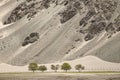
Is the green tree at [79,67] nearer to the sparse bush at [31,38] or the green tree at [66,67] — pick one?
the green tree at [66,67]

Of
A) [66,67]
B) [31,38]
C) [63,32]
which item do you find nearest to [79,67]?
[66,67]

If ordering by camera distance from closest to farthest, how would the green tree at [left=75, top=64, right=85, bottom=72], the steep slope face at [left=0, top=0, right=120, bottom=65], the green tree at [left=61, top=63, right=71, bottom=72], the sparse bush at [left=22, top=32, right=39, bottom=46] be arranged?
the green tree at [left=61, top=63, right=71, bottom=72] → the green tree at [left=75, top=64, right=85, bottom=72] → the steep slope face at [left=0, top=0, right=120, bottom=65] → the sparse bush at [left=22, top=32, right=39, bottom=46]

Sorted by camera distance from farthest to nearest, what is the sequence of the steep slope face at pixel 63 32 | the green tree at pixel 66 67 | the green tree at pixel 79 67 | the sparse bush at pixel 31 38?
1. the sparse bush at pixel 31 38
2. the steep slope face at pixel 63 32
3. the green tree at pixel 79 67
4. the green tree at pixel 66 67

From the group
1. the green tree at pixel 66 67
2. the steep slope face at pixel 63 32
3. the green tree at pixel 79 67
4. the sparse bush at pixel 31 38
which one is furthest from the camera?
the sparse bush at pixel 31 38

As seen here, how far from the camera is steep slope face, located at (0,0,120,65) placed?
A: 148m

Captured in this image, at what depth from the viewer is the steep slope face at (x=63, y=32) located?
148 metres

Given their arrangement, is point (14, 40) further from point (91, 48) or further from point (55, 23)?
point (91, 48)

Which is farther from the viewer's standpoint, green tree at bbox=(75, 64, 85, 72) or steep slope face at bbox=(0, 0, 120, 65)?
steep slope face at bbox=(0, 0, 120, 65)

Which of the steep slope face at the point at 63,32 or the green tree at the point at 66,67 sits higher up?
the steep slope face at the point at 63,32

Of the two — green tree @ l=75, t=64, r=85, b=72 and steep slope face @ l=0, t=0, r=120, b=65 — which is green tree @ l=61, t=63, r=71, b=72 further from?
steep slope face @ l=0, t=0, r=120, b=65

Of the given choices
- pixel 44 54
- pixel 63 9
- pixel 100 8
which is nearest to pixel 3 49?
pixel 44 54

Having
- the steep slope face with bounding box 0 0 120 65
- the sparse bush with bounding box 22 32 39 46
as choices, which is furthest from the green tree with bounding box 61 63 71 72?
the sparse bush with bounding box 22 32 39 46

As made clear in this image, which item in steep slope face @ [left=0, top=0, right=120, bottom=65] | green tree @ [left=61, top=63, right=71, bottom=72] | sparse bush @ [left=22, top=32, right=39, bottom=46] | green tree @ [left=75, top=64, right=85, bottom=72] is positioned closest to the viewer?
green tree @ [left=61, top=63, right=71, bottom=72]

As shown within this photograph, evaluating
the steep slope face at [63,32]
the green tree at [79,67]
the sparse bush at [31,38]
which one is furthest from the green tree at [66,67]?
the sparse bush at [31,38]
